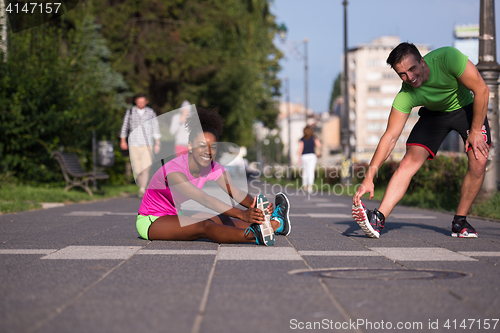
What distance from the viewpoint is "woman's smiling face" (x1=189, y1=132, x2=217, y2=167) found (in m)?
5.09

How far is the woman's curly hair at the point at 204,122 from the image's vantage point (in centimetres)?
521

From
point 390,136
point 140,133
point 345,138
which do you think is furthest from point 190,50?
point 390,136

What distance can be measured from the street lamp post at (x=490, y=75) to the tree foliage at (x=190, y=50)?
13.4m

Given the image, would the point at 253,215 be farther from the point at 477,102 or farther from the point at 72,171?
the point at 72,171

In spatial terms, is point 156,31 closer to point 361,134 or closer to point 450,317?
point 450,317

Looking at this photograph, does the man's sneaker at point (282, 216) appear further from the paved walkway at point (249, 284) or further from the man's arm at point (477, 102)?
the man's arm at point (477, 102)

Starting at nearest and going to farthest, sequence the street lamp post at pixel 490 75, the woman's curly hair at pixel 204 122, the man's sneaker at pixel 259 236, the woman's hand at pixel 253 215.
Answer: the woman's hand at pixel 253 215 < the man's sneaker at pixel 259 236 < the woman's curly hair at pixel 204 122 < the street lamp post at pixel 490 75

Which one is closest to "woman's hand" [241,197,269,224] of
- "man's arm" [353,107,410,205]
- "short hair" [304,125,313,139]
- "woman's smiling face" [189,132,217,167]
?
"woman's smiling face" [189,132,217,167]

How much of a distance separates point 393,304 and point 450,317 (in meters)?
0.30

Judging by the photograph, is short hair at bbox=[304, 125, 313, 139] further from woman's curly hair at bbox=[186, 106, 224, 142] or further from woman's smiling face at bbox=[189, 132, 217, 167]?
woman's smiling face at bbox=[189, 132, 217, 167]

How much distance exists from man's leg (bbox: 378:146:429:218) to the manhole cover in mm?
1889

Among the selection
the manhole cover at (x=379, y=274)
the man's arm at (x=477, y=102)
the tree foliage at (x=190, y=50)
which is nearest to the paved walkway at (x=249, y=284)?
the manhole cover at (x=379, y=274)

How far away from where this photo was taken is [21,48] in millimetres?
12414

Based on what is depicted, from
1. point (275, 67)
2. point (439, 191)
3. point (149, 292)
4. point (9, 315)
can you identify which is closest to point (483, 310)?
point (149, 292)
